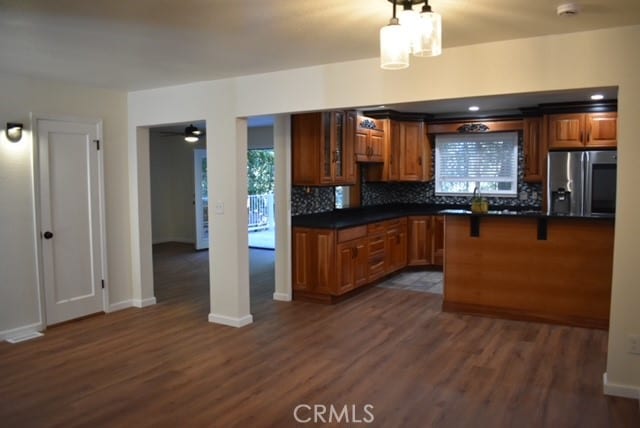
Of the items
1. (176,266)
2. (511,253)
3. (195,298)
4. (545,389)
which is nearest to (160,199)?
(176,266)

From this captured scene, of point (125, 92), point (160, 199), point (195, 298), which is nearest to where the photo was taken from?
point (125, 92)

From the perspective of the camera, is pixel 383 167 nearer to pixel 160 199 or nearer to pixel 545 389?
pixel 545 389

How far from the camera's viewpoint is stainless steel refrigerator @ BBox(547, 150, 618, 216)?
20.4ft

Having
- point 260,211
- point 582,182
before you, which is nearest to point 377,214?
point 582,182

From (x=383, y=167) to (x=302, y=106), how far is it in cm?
332

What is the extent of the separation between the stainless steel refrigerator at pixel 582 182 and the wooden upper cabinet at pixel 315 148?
2.89 meters

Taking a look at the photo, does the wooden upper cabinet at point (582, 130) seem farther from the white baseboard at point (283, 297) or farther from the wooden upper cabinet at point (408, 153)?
the white baseboard at point (283, 297)

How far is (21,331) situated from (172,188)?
613 cm

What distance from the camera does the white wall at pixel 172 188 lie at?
10.2 metres

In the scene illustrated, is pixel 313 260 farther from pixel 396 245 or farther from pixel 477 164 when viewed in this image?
pixel 477 164

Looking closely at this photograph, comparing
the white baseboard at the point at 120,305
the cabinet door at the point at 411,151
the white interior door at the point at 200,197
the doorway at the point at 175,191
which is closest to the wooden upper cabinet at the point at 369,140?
the cabinet door at the point at 411,151

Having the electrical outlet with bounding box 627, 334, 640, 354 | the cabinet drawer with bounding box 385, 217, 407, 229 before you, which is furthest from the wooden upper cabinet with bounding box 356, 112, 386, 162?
the electrical outlet with bounding box 627, 334, 640, 354

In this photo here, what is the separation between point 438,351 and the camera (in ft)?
13.4

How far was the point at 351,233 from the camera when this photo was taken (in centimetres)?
572
